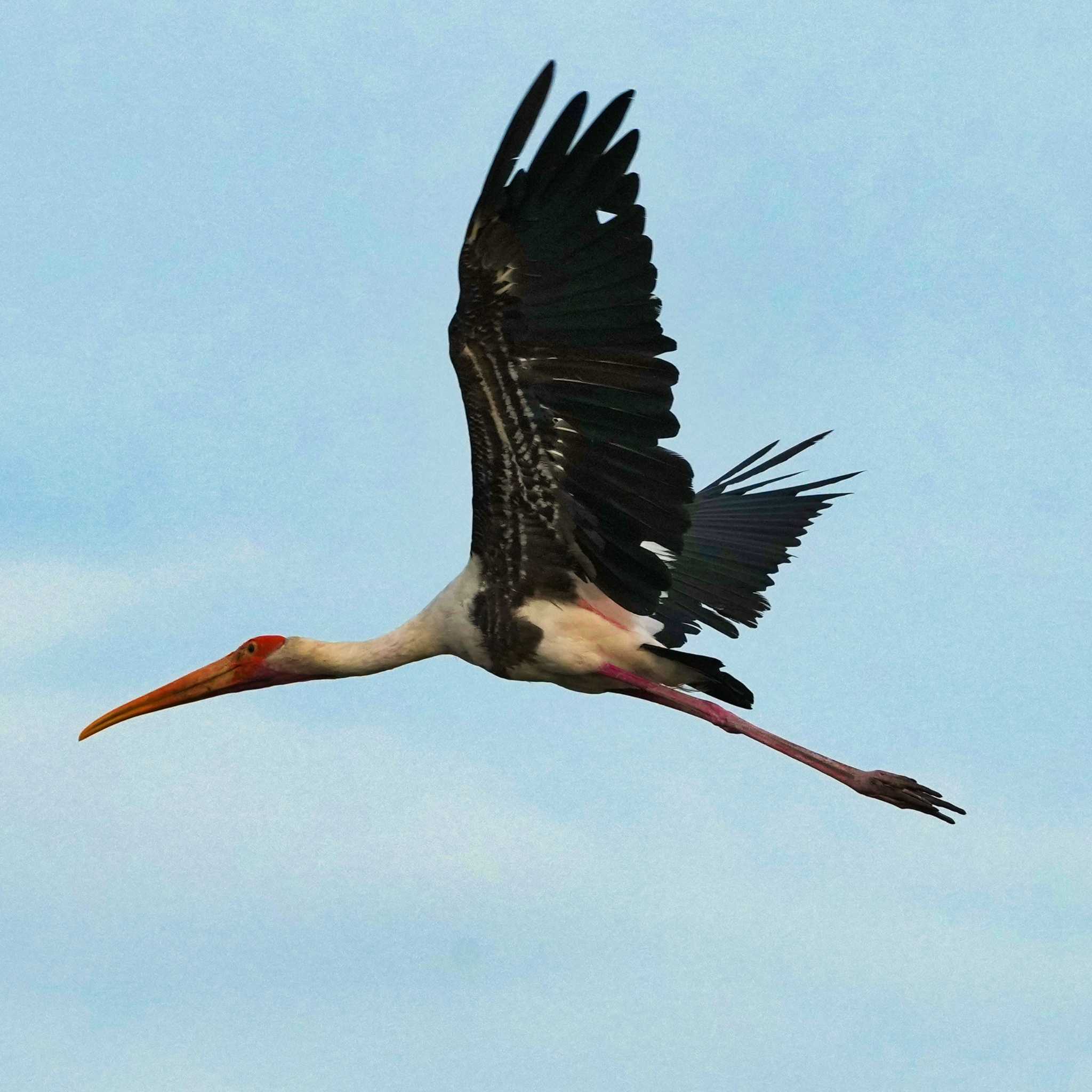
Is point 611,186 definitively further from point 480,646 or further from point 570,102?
point 480,646

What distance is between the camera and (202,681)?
554 inches

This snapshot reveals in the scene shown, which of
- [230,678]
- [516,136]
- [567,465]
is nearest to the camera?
[516,136]

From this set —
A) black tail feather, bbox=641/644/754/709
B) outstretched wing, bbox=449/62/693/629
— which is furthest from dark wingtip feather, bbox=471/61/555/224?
black tail feather, bbox=641/644/754/709

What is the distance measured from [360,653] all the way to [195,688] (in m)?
1.62

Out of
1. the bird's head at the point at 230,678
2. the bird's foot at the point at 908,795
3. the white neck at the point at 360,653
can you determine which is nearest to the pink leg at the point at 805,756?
the bird's foot at the point at 908,795

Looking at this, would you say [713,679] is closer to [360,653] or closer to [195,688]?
[360,653]

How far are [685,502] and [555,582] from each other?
1.09 m

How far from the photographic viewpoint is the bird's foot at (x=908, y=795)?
40.5 ft

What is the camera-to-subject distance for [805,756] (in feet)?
41.1

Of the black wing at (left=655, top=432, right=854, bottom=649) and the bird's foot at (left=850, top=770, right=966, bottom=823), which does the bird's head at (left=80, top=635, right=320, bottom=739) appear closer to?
the black wing at (left=655, top=432, right=854, bottom=649)

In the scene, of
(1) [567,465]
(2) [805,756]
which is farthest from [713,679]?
(1) [567,465]

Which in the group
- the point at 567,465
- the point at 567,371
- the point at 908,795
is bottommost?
the point at 908,795

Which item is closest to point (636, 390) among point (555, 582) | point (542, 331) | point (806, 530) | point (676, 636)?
point (542, 331)

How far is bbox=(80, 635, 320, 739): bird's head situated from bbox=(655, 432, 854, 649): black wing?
264 cm
